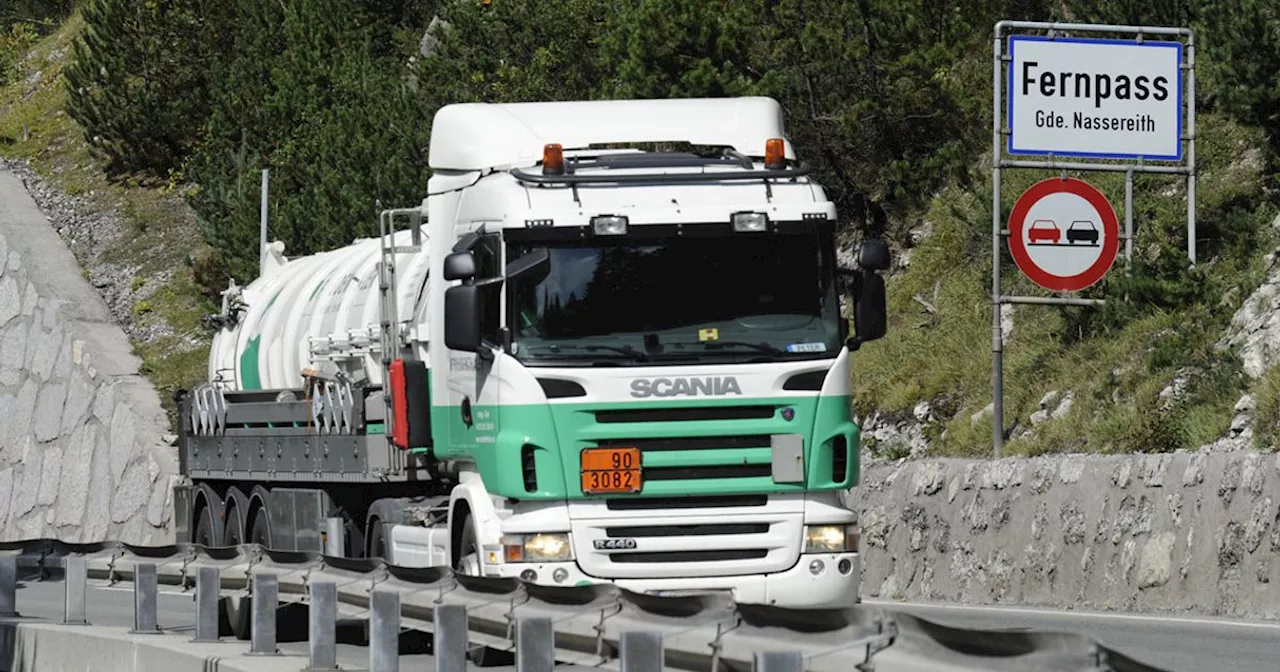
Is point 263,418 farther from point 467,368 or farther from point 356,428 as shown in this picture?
point 467,368

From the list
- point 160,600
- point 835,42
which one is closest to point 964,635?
point 160,600

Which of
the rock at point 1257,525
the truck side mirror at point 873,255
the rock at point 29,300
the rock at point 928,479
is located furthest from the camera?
the rock at point 29,300

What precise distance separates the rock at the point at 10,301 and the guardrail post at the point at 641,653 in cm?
3734

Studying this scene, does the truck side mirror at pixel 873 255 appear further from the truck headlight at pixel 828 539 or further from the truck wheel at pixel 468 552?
the truck wheel at pixel 468 552

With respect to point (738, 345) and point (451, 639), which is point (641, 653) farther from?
point (738, 345)

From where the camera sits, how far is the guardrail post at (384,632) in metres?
10.2

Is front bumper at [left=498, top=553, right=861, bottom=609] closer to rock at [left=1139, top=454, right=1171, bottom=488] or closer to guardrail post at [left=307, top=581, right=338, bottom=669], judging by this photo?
guardrail post at [left=307, top=581, right=338, bottom=669]

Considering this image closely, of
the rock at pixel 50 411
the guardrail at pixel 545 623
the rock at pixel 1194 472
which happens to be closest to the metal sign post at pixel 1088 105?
the rock at pixel 1194 472

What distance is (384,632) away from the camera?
10336mm

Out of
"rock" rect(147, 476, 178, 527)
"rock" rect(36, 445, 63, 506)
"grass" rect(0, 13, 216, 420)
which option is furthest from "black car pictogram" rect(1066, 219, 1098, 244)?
"rock" rect(36, 445, 63, 506)

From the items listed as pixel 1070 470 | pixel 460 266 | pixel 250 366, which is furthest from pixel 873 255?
pixel 250 366

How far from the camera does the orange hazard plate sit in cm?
1355

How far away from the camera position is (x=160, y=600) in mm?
20562

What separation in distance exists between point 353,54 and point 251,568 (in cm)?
2885
